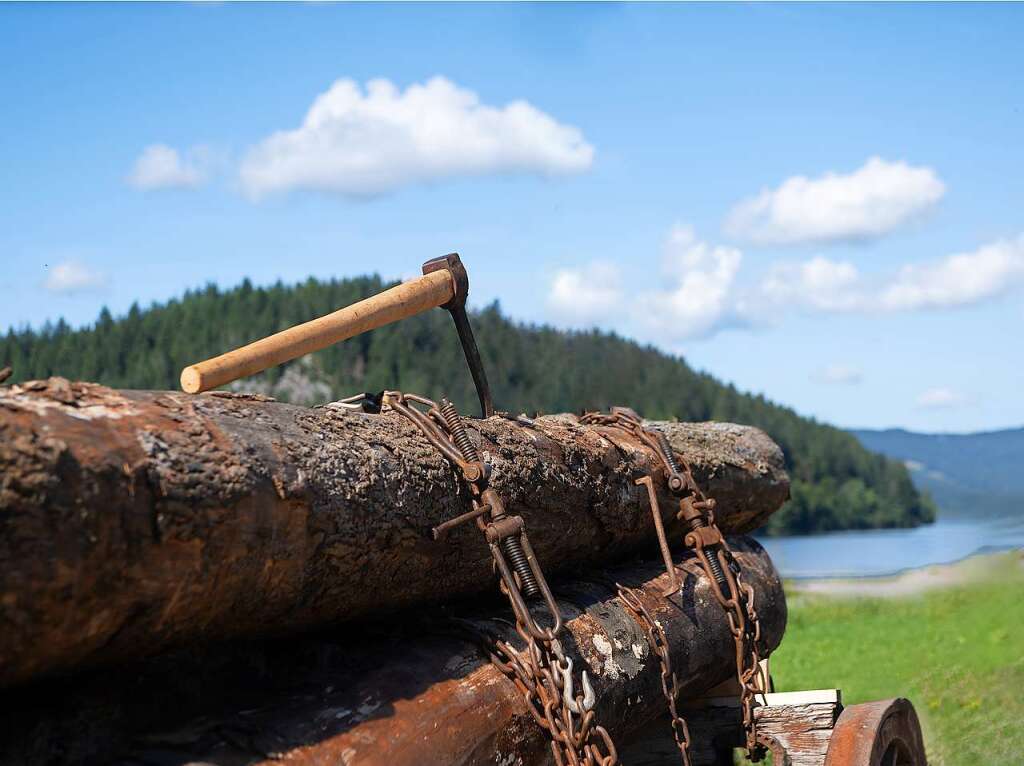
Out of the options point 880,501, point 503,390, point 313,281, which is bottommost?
point 880,501

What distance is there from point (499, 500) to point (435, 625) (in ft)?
1.27

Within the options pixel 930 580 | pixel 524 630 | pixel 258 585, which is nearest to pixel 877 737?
pixel 524 630

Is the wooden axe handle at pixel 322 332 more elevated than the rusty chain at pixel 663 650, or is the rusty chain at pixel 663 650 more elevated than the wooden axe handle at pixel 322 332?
the wooden axe handle at pixel 322 332

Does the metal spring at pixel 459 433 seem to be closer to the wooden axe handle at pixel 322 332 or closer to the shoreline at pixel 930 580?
the wooden axe handle at pixel 322 332

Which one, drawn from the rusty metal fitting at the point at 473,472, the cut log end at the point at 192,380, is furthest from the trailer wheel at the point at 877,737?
the cut log end at the point at 192,380

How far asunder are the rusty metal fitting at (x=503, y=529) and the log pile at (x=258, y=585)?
0.13m

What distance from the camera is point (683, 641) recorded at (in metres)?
3.90

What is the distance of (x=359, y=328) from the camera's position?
11.8ft

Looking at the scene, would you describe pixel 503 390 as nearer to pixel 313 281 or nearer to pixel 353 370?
pixel 353 370

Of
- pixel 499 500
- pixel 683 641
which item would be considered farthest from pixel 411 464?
pixel 683 641

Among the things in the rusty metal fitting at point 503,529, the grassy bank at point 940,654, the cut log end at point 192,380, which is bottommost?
the grassy bank at point 940,654

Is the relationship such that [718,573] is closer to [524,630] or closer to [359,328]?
[524,630]

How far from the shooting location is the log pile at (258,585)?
83.5 inches

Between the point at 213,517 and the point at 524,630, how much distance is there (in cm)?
104
